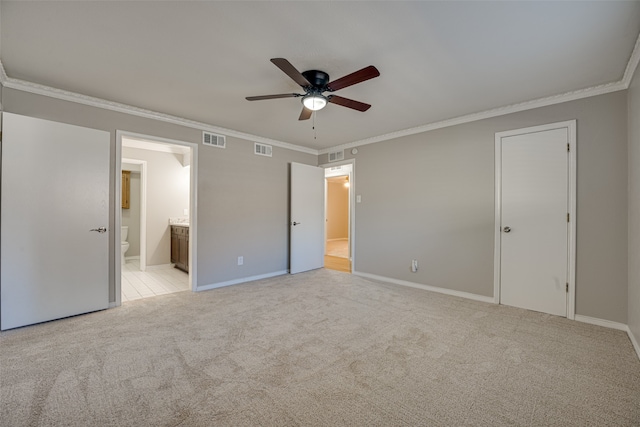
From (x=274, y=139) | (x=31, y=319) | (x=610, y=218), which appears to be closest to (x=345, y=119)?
(x=274, y=139)

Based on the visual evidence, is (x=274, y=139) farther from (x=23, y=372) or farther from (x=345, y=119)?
(x=23, y=372)

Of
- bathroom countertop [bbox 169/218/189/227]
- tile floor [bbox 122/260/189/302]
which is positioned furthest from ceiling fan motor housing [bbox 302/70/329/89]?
bathroom countertop [bbox 169/218/189/227]

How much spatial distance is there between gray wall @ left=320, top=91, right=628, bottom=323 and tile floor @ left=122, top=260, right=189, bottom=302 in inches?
120

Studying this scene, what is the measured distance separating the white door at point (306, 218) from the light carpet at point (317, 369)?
2.00 m

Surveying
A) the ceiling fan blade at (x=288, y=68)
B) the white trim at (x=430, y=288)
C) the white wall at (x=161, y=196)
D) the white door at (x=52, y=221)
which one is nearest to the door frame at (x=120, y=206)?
the white door at (x=52, y=221)

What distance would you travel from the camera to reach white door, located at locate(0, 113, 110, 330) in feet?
8.55

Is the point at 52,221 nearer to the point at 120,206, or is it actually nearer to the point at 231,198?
the point at 120,206

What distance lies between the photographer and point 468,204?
3.66m

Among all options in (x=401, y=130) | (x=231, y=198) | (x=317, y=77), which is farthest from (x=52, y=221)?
(x=401, y=130)

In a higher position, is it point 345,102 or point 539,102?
point 539,102

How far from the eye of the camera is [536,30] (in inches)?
75.7

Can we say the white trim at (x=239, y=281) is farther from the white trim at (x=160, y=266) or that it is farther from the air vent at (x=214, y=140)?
the air vent at (x=214, y=140)

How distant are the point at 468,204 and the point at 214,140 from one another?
3.80 meters

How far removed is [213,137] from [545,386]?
4.55 m
